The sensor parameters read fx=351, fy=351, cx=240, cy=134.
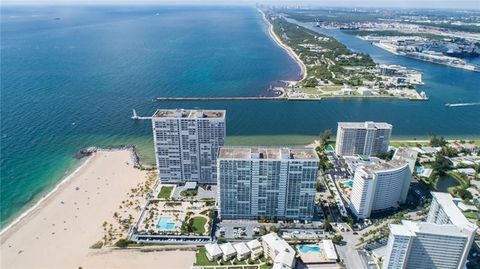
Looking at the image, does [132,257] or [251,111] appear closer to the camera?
[132,257]

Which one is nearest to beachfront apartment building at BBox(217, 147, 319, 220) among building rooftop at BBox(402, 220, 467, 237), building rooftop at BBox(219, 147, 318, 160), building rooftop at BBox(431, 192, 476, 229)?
building rooftop at BBox(219, 147, 318, 160)

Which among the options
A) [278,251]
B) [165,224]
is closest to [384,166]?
[278,251]

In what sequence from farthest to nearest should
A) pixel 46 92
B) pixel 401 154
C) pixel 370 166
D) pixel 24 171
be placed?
pixel 46 92
pixel 24 171
pixel 401 154
pixel 370 166

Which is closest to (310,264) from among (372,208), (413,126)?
(372,208)

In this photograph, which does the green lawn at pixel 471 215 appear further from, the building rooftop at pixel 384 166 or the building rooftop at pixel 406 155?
the building rooftop at pixel 384 166

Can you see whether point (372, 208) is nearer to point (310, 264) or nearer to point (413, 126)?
point (310, 264)

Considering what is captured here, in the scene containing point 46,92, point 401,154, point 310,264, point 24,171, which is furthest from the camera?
point 46,92

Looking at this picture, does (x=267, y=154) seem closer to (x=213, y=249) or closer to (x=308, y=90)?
(x=213, y=249)
